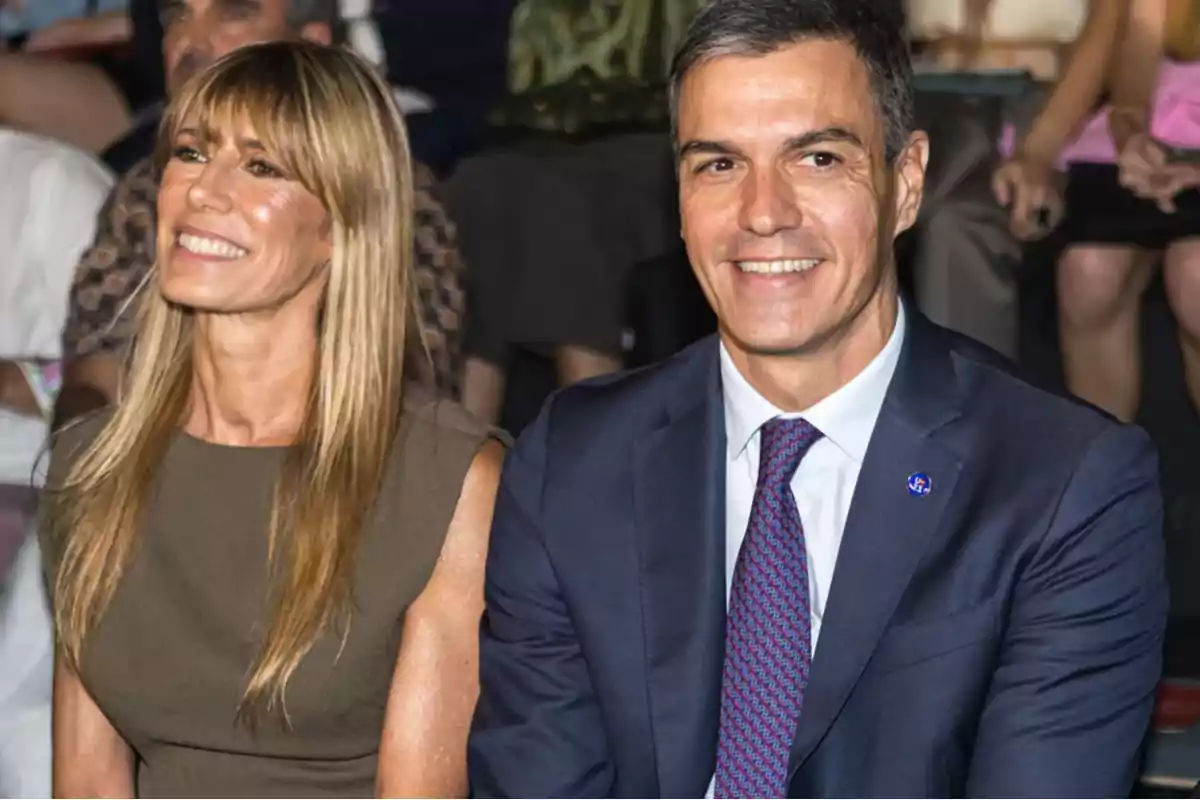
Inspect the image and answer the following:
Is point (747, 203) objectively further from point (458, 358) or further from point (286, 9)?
point (286, 9)

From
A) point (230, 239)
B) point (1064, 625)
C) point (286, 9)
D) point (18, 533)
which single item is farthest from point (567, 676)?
point (286, 9)

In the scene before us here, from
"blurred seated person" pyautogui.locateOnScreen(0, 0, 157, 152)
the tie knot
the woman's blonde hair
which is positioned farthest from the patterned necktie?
"blurred seated person" pyautogui.locateOnScreen(0, 0, 157, 152)

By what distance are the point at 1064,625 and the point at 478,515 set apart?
0.67 metres

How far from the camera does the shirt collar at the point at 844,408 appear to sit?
1.76 metres

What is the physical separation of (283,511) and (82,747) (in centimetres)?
36

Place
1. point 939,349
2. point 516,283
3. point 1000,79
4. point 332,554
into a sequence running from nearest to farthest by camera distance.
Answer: point 939,349
point 332,554
point 1000,79
point 516,283

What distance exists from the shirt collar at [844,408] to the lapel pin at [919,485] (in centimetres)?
6

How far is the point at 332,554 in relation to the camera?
1.98 meters

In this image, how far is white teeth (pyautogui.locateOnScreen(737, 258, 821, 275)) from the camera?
5.59ft

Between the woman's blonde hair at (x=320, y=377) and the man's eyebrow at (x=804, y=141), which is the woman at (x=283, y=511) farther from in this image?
the man's eyebrow at (x=804, y=141)

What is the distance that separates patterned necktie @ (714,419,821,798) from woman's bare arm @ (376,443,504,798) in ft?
1.15

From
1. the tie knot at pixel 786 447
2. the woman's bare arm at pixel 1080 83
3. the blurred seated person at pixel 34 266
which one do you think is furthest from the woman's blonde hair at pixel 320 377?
the woman's bare arm at pixel 1080 83

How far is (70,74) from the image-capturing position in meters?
3.16

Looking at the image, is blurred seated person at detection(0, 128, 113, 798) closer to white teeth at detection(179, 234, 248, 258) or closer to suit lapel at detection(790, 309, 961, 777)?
white teeth at detection(179, 234, 248, 258)
